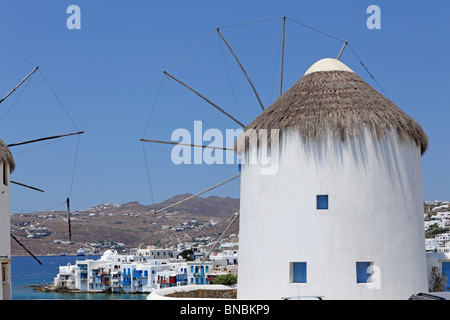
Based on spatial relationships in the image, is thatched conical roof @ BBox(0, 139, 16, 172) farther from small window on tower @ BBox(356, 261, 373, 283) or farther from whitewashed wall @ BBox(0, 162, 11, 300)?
small window on tower @ BBox(356, 261, 373, 283)

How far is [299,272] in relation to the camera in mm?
15086

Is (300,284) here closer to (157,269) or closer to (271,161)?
(271,161)

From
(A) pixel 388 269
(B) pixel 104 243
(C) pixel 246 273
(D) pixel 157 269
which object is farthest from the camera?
(B) pixel 104 243

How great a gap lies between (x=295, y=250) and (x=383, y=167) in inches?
110

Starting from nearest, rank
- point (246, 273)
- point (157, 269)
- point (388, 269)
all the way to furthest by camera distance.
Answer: point (388, 269) → point (246, 273) → point (157, 269)

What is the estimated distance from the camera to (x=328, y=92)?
16.2 metres

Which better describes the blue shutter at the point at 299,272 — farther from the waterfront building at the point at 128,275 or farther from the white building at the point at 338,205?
the waterfront building at the point at 128,275

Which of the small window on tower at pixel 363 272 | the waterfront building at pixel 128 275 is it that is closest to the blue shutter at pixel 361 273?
the small window on tower at pixel 363 272

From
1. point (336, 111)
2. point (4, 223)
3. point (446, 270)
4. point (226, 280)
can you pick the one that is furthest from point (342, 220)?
point (226, 280)

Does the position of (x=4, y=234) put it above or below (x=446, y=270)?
above

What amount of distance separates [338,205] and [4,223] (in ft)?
30.5

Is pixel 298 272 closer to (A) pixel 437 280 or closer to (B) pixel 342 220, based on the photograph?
(B) pixel 342 220

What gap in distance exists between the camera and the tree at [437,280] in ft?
55.1
